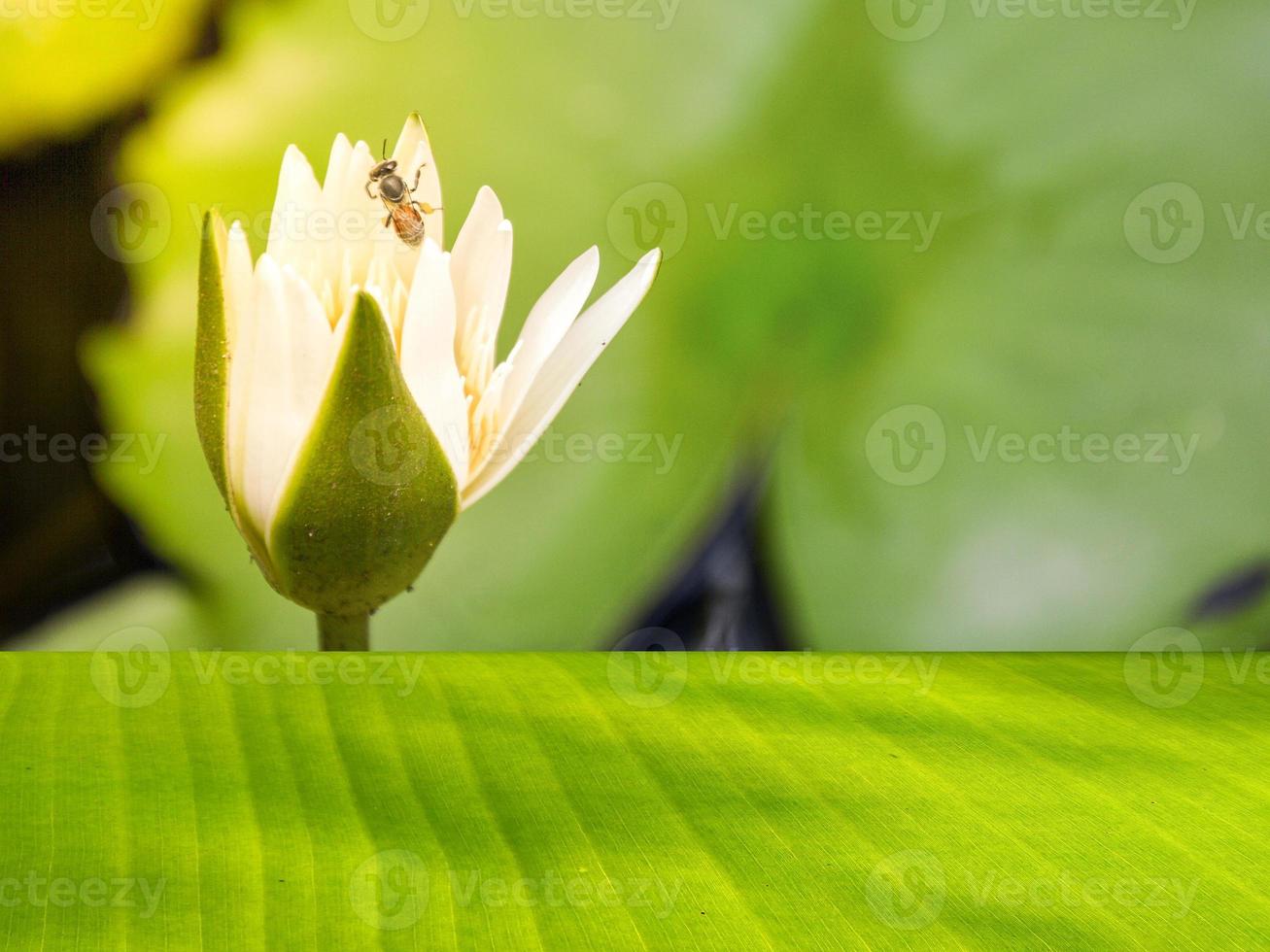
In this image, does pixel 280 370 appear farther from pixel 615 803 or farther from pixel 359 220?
pixel 615 803

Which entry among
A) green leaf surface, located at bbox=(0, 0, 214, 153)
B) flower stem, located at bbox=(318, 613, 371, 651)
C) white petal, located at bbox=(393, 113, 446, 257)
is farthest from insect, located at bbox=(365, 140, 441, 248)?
flower stem, located at bbox=(318, 613, 371, 651)

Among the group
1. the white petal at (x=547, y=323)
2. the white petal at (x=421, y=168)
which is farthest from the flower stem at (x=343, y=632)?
the white petal at (x=421, y=168)

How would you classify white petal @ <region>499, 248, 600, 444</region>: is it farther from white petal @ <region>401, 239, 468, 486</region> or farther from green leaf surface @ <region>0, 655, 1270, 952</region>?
green leaf surface @ <region>0, 655, 1270, 952</region>

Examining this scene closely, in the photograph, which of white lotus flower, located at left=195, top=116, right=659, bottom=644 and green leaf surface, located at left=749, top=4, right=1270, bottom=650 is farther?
green leaf surface, located at left=749, top=4, right=1270, bottom=650

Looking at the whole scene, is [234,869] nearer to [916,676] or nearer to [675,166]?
[916,676]

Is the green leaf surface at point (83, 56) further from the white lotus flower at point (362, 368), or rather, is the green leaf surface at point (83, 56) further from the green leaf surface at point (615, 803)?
the green leaf surface at point (615, 803)

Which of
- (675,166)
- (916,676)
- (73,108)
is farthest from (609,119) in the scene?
(916,676)

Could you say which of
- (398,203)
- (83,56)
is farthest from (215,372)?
(83,56)
